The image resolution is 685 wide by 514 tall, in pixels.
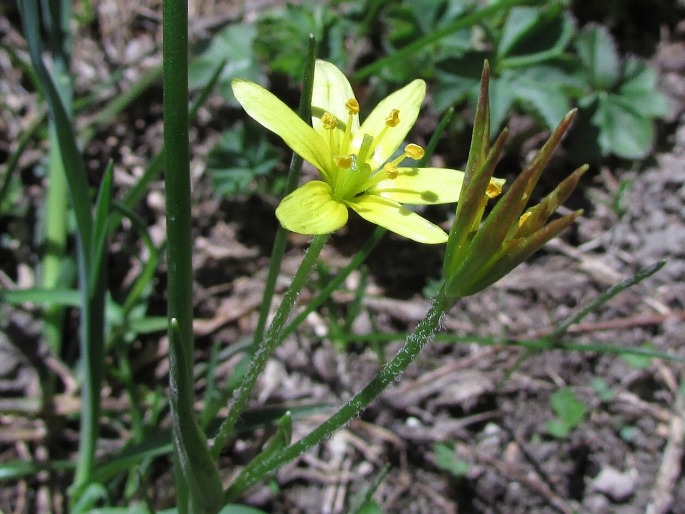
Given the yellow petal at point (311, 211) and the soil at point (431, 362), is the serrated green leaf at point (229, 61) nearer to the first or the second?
the soil at point (431, 362)

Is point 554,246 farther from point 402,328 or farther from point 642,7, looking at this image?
point 642,7

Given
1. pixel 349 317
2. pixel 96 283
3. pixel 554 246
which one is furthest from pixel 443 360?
pixel 96 283

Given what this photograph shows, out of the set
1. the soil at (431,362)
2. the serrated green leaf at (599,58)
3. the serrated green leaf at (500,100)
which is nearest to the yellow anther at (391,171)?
the soil at (431,362)

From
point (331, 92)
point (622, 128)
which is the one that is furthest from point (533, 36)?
point (331, 92)

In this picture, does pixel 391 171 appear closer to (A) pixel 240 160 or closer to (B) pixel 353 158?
(B) pixel 353 158

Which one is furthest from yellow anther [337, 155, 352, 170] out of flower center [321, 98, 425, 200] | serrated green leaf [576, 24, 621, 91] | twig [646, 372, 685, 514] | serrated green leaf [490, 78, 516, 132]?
serrated green leaf [576, 24, 621, 91]
